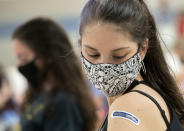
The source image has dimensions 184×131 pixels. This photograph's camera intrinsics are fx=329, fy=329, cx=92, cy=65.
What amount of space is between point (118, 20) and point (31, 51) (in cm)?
128

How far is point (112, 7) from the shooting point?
108 cm

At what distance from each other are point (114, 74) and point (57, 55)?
1.22 metres

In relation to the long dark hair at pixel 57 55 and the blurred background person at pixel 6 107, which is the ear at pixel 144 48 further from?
the blurred background person at pixel 6 107

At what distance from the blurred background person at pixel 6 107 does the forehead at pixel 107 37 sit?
Result: 2.70m

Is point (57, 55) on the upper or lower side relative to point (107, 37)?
lower

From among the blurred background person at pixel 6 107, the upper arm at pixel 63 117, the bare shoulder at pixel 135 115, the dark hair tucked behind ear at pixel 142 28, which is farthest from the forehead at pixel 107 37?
the blurred background person at pixel 6 107

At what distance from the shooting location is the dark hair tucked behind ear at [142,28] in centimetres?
108

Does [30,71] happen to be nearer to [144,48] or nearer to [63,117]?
[63,117]

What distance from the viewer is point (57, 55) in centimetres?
228

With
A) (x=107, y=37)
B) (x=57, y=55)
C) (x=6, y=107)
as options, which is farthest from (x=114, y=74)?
(x=6, y=107)

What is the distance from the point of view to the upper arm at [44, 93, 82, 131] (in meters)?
2.08

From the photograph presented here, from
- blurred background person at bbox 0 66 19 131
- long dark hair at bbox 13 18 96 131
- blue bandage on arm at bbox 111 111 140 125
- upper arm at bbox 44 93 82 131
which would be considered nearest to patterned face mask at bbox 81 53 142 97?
blue bandage on arm at bbox 111 111 140 125

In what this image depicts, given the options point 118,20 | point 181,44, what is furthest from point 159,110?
point 181,44

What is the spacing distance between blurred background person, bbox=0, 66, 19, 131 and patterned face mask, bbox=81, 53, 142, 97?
259cm
